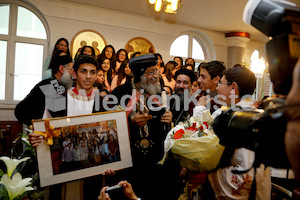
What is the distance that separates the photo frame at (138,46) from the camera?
7.42 meters

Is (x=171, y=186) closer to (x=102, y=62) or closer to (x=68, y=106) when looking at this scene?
(x=68, y=106)

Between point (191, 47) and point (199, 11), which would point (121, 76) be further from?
point (191, 47)

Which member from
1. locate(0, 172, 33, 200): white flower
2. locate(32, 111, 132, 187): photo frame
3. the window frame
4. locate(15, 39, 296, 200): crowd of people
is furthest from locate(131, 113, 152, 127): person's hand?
the window frame

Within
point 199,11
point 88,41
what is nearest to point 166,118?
point 88,41

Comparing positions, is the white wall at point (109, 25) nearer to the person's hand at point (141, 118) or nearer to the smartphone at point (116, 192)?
the person's hand at point (141, 118)

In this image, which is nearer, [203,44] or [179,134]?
[179,134]

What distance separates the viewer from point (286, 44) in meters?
0.79

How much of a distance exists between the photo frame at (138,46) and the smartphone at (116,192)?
622 centimetres

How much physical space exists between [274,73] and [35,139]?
1600 millimetres

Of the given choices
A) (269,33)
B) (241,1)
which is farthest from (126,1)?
(269,33)

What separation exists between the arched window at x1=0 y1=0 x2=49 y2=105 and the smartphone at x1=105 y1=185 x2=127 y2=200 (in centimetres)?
575

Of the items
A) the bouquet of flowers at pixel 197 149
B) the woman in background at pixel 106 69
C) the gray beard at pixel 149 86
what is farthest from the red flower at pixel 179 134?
the woman in background at pixel 106 69

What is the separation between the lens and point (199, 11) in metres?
7.18

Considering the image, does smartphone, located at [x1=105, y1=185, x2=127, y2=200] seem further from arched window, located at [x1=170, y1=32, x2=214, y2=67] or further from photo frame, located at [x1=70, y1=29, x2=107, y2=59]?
arched window, located at [x1=170, y1=32, x2=214, y2=67]
